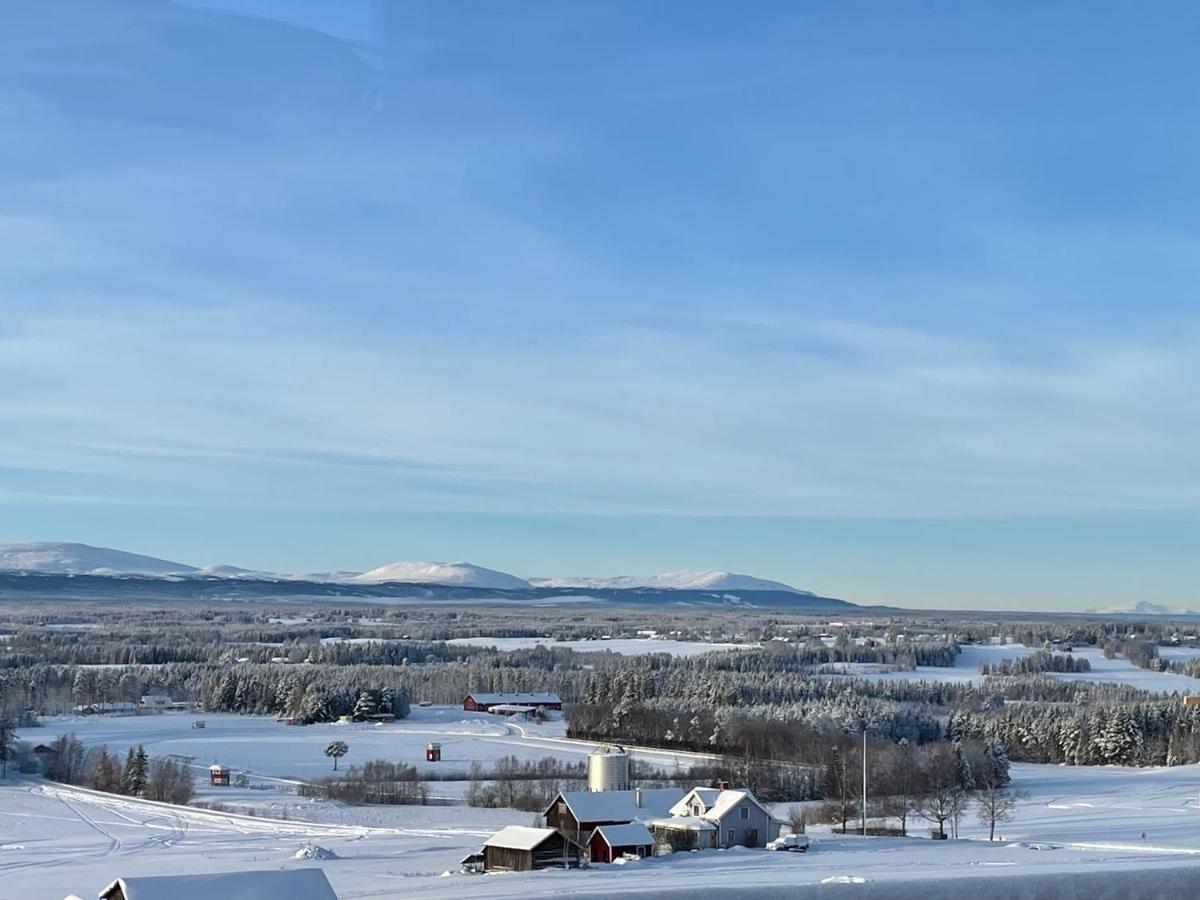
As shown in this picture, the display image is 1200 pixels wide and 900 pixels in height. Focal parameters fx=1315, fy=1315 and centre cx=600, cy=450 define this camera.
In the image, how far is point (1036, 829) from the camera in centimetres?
2755

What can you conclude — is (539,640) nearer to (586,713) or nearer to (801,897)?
(586,713)

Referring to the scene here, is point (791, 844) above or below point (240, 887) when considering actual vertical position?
below

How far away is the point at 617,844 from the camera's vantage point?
2197cm

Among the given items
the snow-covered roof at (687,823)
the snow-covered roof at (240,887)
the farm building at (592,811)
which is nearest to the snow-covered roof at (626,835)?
the farm building at (592,811)

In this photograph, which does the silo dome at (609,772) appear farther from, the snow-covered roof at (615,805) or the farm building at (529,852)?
the farm building at (529,852)

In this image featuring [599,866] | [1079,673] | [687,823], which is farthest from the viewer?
[1079,673]

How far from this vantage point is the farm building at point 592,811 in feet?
76.2

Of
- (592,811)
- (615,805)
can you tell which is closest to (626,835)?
(592,811)

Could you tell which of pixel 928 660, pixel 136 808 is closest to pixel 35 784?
pixel 136 808

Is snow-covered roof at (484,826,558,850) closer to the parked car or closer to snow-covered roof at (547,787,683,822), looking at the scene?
snow-covered roof at (547,787,683,822)

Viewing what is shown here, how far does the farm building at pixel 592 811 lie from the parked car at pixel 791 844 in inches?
102

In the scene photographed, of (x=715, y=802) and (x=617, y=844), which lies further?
(x=715, y=802)

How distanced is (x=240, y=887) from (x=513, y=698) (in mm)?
58201

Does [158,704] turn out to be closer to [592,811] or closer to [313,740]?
[313,740]
